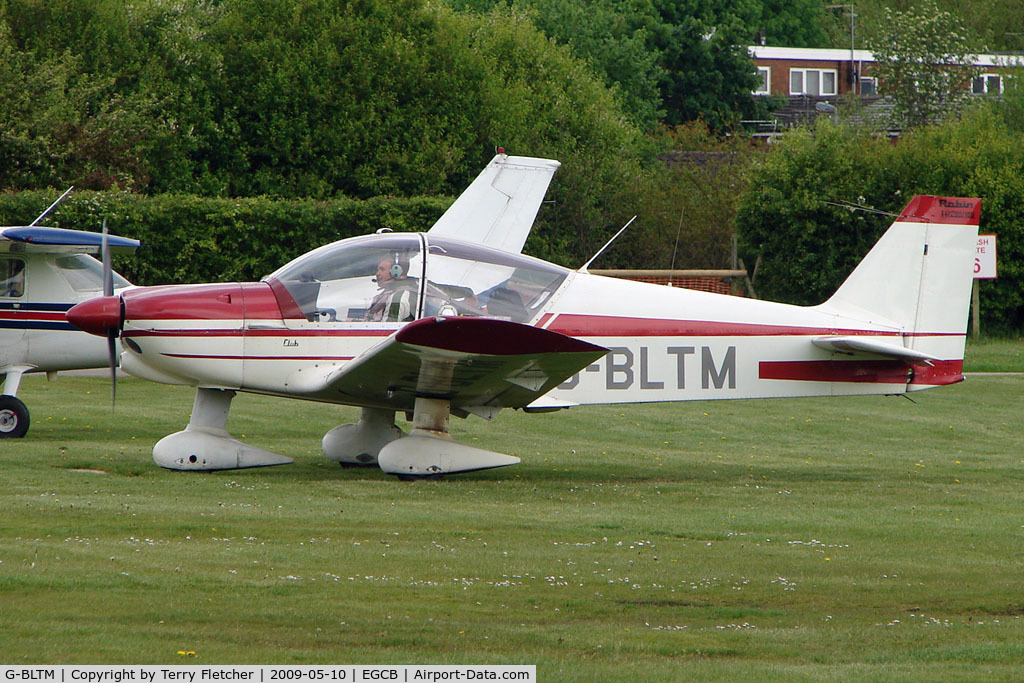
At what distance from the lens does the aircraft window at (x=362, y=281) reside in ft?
34.9

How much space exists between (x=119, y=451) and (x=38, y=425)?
2.82 m

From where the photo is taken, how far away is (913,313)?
11.8 metres

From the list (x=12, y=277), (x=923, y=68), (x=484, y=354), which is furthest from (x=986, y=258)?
(x=923, y=68)

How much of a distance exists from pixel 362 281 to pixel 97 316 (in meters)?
2.16

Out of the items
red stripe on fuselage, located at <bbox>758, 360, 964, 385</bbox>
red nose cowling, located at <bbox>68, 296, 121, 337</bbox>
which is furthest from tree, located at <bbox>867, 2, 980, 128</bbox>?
red nose cowling, located at <bbox>68, 296, 121, 337</bbox>

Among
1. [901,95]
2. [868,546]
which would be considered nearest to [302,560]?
[868,546]

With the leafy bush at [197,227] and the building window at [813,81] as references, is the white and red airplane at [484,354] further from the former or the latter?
the building window at [813,81]

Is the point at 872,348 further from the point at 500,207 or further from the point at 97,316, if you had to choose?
the point at 97,316

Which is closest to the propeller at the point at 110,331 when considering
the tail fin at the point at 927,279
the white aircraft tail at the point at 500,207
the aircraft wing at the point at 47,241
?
the aircraft wing at the point at 47,241

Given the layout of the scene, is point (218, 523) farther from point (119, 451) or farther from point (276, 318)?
point (119, 451)

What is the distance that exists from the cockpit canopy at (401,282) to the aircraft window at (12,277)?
413 centimetres

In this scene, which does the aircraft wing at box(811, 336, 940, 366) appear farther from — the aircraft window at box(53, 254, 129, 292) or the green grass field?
the aircraft window at box(53, 254, 129, 292)

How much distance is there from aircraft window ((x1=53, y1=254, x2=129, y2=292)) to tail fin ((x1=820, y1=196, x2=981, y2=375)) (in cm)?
789

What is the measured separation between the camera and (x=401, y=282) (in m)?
10.6
